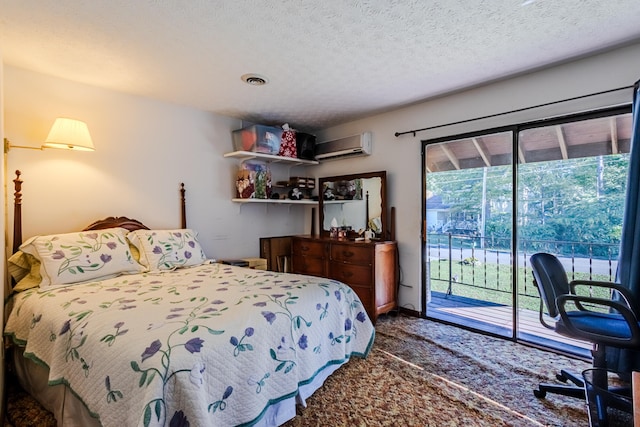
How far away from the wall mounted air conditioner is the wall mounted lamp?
2483mm

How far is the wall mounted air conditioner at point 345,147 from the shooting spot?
146 inches

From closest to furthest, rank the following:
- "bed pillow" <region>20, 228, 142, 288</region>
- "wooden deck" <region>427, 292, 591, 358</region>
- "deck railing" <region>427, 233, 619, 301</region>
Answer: "bed pillow" <region>20, 228, 142, 288</region> < "wooden deck" <region>427, 292, 591, 358</region> < "deck railing" <region>427, 233, 619, 301</region>

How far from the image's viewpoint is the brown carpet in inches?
67.9

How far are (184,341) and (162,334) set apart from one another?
11cm

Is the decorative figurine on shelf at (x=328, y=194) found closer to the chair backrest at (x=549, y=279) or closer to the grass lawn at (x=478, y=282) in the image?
the grass lawn at (x=478, y=282)

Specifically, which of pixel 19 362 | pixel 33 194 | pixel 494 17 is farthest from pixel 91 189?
pixel 494 17

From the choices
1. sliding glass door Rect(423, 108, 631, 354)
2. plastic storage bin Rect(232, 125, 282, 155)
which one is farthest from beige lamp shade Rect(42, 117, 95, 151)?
sliding glass door Rect(423, 108, 631, 354)

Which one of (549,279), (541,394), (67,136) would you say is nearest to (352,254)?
(549,279)

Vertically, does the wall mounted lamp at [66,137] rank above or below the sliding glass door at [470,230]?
above

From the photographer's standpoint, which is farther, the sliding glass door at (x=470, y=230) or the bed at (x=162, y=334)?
the sliding glass door at (x=470, y=230)

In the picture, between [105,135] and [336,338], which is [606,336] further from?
[105,135]

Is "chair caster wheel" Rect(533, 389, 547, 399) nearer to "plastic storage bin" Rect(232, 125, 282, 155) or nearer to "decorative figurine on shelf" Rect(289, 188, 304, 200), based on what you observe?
"decorative figurine on shelf" Rect(289, 188, 304, 200)

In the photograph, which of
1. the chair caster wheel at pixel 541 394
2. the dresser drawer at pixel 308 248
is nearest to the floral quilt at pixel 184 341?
the chair caster wheel at pixel 541 394

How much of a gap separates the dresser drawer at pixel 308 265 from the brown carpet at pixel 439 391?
1216mm
